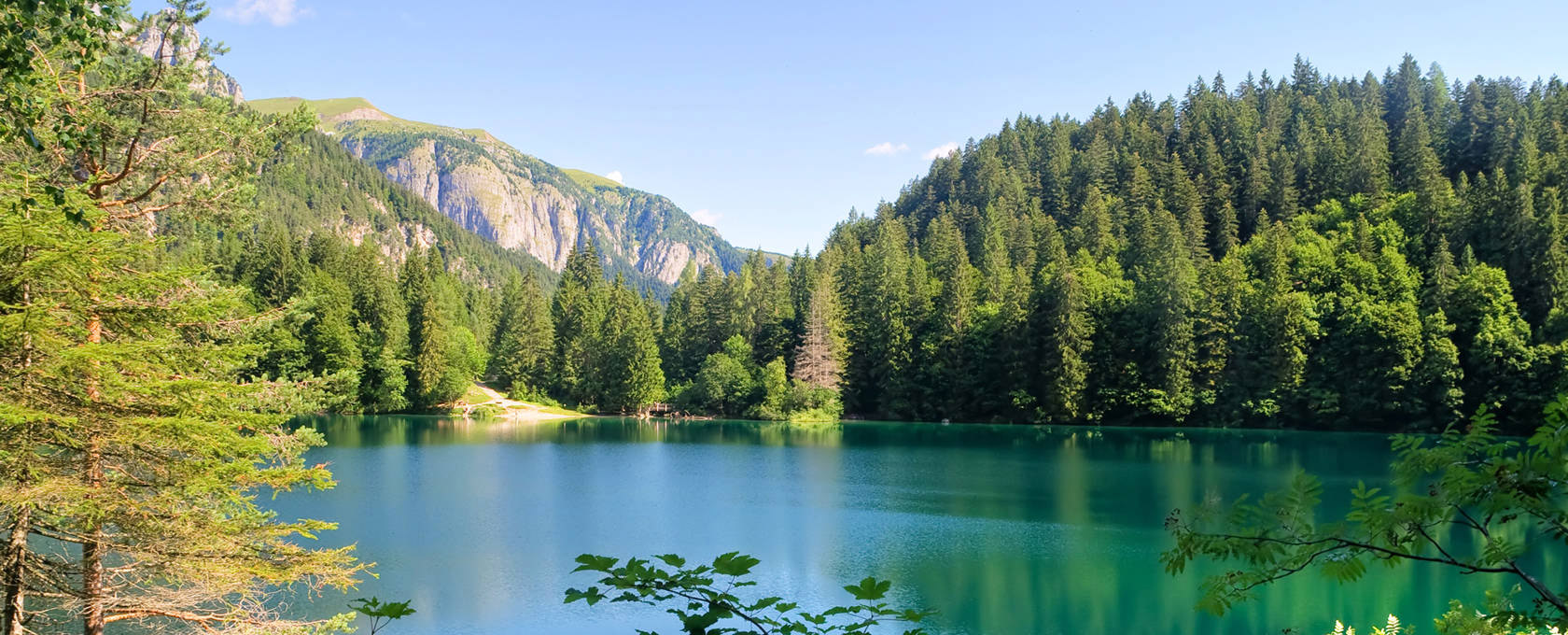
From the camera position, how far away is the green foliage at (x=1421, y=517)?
2.57m

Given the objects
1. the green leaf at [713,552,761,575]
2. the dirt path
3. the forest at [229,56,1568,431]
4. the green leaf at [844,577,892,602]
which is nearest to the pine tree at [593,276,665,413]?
the forest at [229,56,1568,431]

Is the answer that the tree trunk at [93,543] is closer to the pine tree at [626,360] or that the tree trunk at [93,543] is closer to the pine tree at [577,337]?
the pine tree at [626,360]

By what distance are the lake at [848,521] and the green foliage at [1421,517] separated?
0.70 feet

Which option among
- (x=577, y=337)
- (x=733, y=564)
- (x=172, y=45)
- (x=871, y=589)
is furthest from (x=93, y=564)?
(x=577, y=337)

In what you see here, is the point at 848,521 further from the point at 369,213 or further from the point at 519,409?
the point at 369,213

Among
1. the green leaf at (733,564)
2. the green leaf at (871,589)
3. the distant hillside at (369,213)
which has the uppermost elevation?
the distant hillside at (369,213)

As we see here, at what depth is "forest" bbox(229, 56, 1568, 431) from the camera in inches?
1817

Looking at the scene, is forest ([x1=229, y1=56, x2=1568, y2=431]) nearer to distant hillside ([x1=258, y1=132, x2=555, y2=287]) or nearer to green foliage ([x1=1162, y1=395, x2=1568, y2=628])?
green foliage ([x1=1162, y1=395, x2=1568, y2=628])

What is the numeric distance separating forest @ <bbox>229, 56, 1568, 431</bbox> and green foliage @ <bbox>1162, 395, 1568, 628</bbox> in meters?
48.7

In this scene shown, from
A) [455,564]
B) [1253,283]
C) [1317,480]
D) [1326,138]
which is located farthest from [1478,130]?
[1317,480]

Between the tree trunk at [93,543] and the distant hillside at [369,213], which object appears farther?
the distant hillside at [369,213]

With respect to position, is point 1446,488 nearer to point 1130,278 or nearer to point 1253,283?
point 1253,283

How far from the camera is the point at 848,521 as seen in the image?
24.3 metres

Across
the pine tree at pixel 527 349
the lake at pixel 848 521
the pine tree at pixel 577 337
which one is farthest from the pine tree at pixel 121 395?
the pine tree at pixel 527 349
